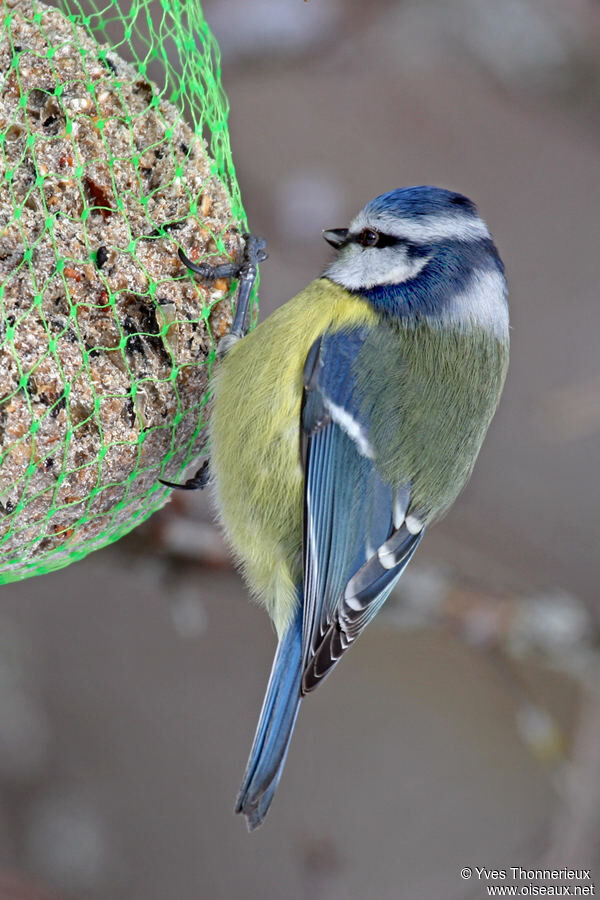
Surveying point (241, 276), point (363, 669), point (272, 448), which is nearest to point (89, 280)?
point (241, 276)

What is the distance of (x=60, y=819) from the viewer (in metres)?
3.27

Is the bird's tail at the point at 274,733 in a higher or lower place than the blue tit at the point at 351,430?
lower

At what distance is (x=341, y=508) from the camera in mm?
1985

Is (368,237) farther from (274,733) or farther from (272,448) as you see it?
(274,733)

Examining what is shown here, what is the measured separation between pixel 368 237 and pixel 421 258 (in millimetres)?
118

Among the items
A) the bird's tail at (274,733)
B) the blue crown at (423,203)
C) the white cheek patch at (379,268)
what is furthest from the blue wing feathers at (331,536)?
the blue crown at (423,203)

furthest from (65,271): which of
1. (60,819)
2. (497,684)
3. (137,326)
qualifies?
(497,684)

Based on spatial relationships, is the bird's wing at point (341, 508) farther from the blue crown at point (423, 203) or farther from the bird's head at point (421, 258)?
the blue crown at point (423, 203)

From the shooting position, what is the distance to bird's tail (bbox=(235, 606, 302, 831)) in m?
1.98

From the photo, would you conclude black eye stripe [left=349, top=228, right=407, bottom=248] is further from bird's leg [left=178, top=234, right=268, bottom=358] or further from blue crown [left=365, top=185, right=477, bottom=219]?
bird's leg [left=178, top=234, right=268, bottom=358]

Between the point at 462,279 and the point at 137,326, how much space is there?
0.74 meters

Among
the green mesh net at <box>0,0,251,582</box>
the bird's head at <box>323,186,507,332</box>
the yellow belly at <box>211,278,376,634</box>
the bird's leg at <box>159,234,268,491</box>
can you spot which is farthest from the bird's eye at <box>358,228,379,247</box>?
the green mesh net at <box>0,0,251,582</box>

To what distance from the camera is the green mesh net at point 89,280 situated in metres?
1.57

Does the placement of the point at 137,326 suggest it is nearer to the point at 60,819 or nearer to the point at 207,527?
the point at 207,527
